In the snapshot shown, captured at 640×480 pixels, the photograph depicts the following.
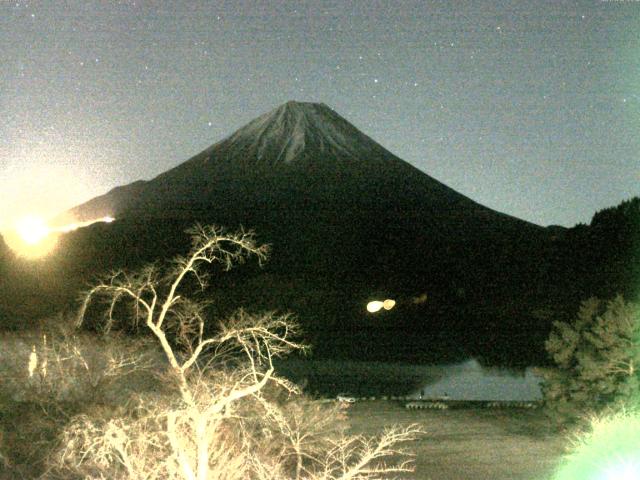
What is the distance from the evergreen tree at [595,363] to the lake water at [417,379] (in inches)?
566

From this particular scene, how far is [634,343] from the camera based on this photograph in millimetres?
18250

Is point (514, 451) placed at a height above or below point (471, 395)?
above

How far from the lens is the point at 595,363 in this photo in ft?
62.2

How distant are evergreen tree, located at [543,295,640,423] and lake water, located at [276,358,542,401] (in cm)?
1437

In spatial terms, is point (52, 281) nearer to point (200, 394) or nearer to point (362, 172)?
point (200, 394)

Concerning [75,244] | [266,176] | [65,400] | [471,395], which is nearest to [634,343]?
[65,400]

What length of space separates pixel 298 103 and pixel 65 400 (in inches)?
4053

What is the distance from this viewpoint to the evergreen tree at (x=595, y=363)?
60.3 ft

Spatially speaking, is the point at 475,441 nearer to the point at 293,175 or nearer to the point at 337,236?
the point at 337,236

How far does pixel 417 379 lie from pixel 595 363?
2543 cm

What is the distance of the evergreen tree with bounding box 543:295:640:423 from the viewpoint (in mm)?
18375

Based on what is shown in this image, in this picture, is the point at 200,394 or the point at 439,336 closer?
the point at 200,394

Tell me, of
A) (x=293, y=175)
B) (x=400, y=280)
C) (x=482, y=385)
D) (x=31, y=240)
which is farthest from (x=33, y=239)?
(x=293, y=175)

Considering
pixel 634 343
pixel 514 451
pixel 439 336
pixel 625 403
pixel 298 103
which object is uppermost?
pixel 298 103
